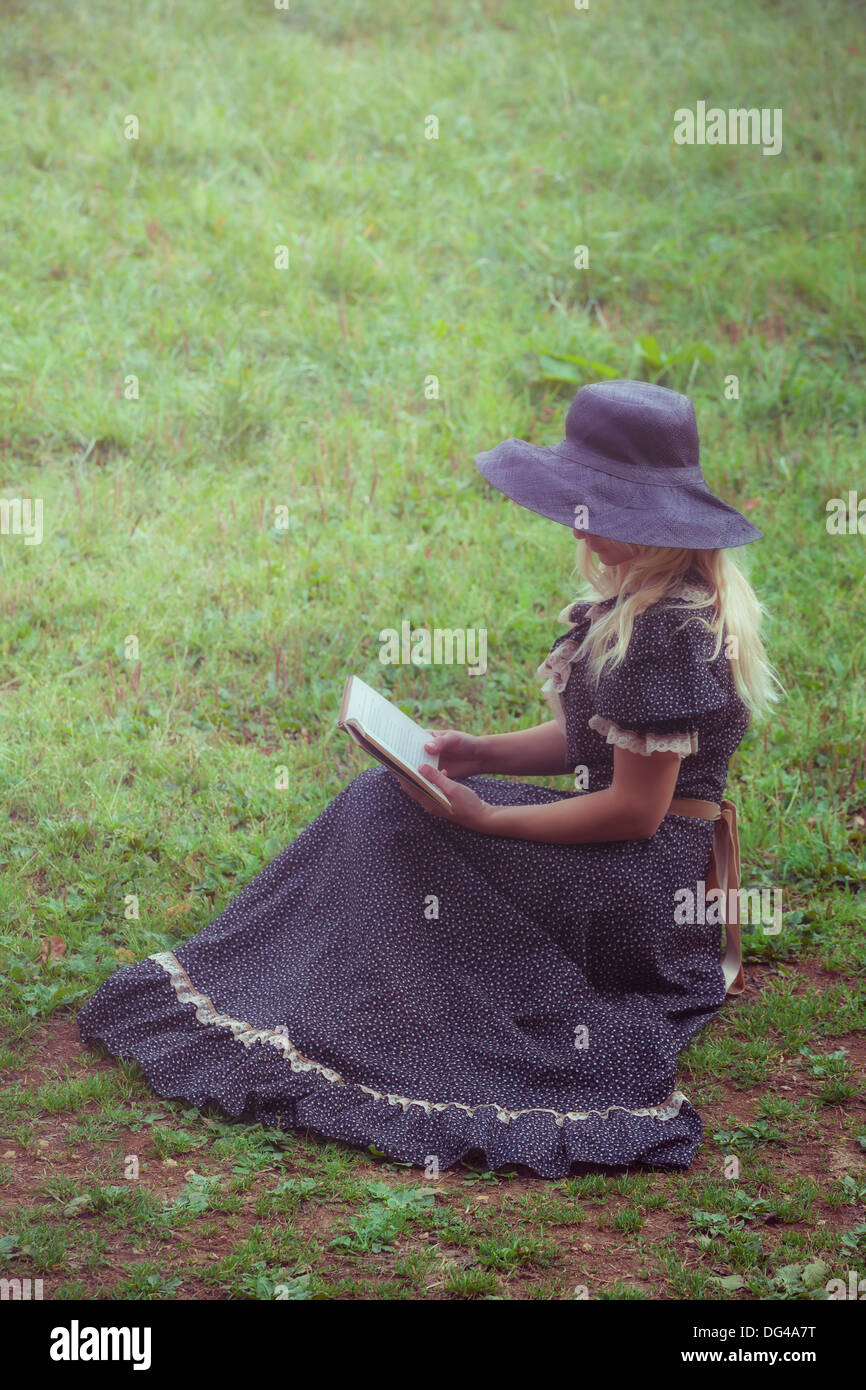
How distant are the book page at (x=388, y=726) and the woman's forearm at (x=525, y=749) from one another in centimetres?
17

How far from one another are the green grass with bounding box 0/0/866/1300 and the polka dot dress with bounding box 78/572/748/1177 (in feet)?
0.41

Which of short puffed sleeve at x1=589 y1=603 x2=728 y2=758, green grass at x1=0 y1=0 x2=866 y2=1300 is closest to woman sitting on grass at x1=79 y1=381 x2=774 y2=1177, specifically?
short puffed sleeve at x1=589 y1=603 x2=728 y2=758

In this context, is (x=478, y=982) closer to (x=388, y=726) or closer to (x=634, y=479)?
(x=388, y=726)

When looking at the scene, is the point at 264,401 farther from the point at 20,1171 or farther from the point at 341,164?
the point at 20,1171

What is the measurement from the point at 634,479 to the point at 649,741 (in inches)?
23.7

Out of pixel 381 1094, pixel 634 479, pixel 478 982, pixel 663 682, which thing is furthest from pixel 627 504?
pixel 381 1094

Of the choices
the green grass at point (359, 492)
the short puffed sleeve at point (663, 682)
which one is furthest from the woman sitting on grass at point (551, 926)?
the green grass at point (359, 492)

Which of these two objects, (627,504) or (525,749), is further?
(525,749)

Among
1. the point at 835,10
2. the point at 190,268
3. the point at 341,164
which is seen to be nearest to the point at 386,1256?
the point at 190,268

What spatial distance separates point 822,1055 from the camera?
345 cm

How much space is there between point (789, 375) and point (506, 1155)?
502 cm

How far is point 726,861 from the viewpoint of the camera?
3.42m

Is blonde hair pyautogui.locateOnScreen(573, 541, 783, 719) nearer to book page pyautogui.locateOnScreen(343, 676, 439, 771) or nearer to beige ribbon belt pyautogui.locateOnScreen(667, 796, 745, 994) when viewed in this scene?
beige ribbon belt pyautogui.locateOnScreen(667, 796, 745, 994)

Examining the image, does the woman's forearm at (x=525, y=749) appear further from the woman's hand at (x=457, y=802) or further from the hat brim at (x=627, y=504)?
the hat brim at (x=627, y=504)
